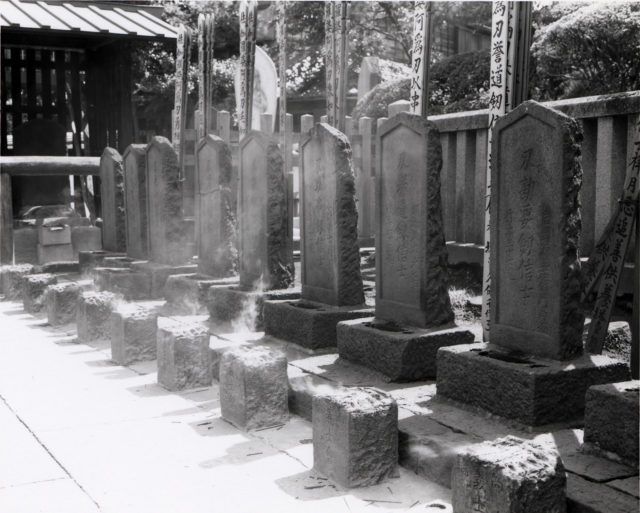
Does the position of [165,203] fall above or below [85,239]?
above

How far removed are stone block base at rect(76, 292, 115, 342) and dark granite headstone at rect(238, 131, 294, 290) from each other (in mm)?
1287

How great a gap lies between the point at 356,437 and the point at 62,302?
5162 millimetres

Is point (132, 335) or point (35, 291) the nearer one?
point (132, 335)

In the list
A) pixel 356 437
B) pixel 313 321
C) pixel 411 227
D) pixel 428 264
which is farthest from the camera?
pixel 313 321

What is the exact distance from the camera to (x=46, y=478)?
3684 mm

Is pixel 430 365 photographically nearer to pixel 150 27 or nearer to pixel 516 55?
pixel 516 55

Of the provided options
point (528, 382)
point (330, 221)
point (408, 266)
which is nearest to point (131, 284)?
point (330, 221)

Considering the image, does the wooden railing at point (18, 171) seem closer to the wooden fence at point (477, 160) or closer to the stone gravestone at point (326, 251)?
the wooden fence at point (477, 160)

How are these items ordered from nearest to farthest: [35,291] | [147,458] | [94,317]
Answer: [147,458], [94,317], [35,291]

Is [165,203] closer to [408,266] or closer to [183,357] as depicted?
[183,357]

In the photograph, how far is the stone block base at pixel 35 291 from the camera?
8617 mm

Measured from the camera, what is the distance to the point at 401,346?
15.2 feet

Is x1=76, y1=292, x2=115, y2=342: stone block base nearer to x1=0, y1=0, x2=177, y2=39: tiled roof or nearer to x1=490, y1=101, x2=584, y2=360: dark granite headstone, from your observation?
x1=490, y1=101, x2=584, y2=360: dark granite headstone

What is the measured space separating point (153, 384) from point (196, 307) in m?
1.99
